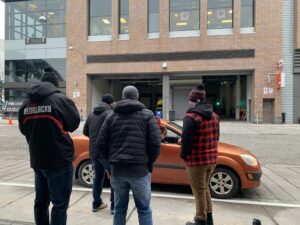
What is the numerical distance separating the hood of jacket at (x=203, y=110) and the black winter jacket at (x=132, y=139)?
81 cm

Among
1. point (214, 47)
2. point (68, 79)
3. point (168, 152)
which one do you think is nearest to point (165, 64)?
point (214, 47)

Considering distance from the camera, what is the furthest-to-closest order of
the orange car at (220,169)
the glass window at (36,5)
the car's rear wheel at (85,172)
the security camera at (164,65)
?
the glass window at (36,5)
the security camera at (164,65)
the car's rear wheel at (85,172)
the orange car at (220,169)

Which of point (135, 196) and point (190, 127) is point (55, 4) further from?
point (135, 196)

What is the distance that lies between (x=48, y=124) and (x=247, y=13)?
27926 millimetres

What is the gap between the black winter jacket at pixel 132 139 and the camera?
117 inches

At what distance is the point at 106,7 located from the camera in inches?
1176

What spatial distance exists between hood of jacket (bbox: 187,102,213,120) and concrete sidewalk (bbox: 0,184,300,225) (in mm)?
1608

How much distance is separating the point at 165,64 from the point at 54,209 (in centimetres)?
2564

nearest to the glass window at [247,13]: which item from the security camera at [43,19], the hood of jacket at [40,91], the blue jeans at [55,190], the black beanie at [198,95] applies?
the security camera at [43,19]

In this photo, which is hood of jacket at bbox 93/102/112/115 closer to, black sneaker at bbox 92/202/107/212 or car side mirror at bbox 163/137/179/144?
black sneaker at bbox 92/202/107/212

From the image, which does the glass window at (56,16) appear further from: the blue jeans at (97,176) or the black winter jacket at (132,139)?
the black winter jacket at (132,139)

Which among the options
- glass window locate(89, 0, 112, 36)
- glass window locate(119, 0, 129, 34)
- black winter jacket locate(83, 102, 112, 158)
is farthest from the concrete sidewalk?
glass window locate(89, 0, 112, 36)

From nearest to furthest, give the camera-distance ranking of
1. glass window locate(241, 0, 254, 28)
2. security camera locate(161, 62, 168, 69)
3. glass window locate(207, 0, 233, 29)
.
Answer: glass window locate(241, 0, 254, 28)
glass window locate(207, 0, 233, 29)
security camera locate(161, 62, 168, 69)

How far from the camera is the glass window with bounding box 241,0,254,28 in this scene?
1072 inches
